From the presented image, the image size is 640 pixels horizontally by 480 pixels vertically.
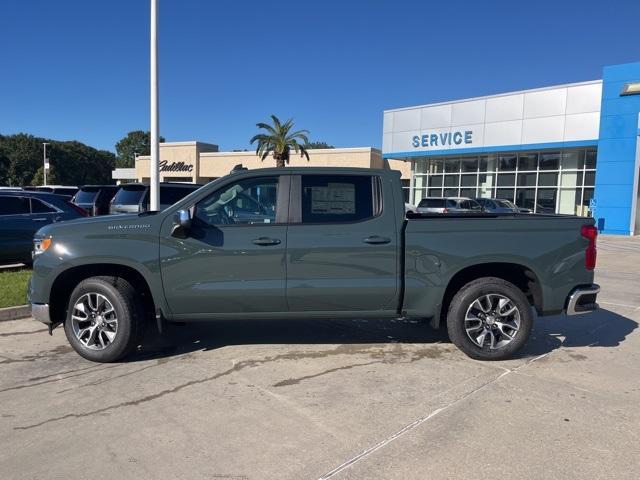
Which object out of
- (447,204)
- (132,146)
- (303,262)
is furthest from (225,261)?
(132,146)

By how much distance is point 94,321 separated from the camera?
514cm

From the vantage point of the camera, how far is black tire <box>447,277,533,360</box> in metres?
5.23

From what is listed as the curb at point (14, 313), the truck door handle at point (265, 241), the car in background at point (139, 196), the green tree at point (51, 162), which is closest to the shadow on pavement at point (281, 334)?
the truck door handle at point (265, 241)

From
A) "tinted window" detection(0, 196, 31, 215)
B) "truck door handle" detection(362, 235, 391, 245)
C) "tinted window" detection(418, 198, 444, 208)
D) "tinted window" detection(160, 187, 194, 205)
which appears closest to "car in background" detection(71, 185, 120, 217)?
"tinted window" detection(160, 187, 194, 205)

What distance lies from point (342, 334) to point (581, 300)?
8.50 ft

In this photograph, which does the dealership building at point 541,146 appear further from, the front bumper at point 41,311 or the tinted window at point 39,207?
the front bumper at point 41,311

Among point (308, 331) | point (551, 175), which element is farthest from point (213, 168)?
point (308, 331)

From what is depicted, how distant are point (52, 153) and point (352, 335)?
84511 millimetres

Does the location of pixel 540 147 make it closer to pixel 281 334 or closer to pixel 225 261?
pixel 281 334

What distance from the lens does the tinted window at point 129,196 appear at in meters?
12.8

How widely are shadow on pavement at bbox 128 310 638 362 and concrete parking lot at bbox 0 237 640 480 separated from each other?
1.6 inches

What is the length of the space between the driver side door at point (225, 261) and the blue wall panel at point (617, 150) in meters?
24.9

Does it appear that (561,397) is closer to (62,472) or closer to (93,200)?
(62,472)

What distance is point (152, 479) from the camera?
10.2 feet
